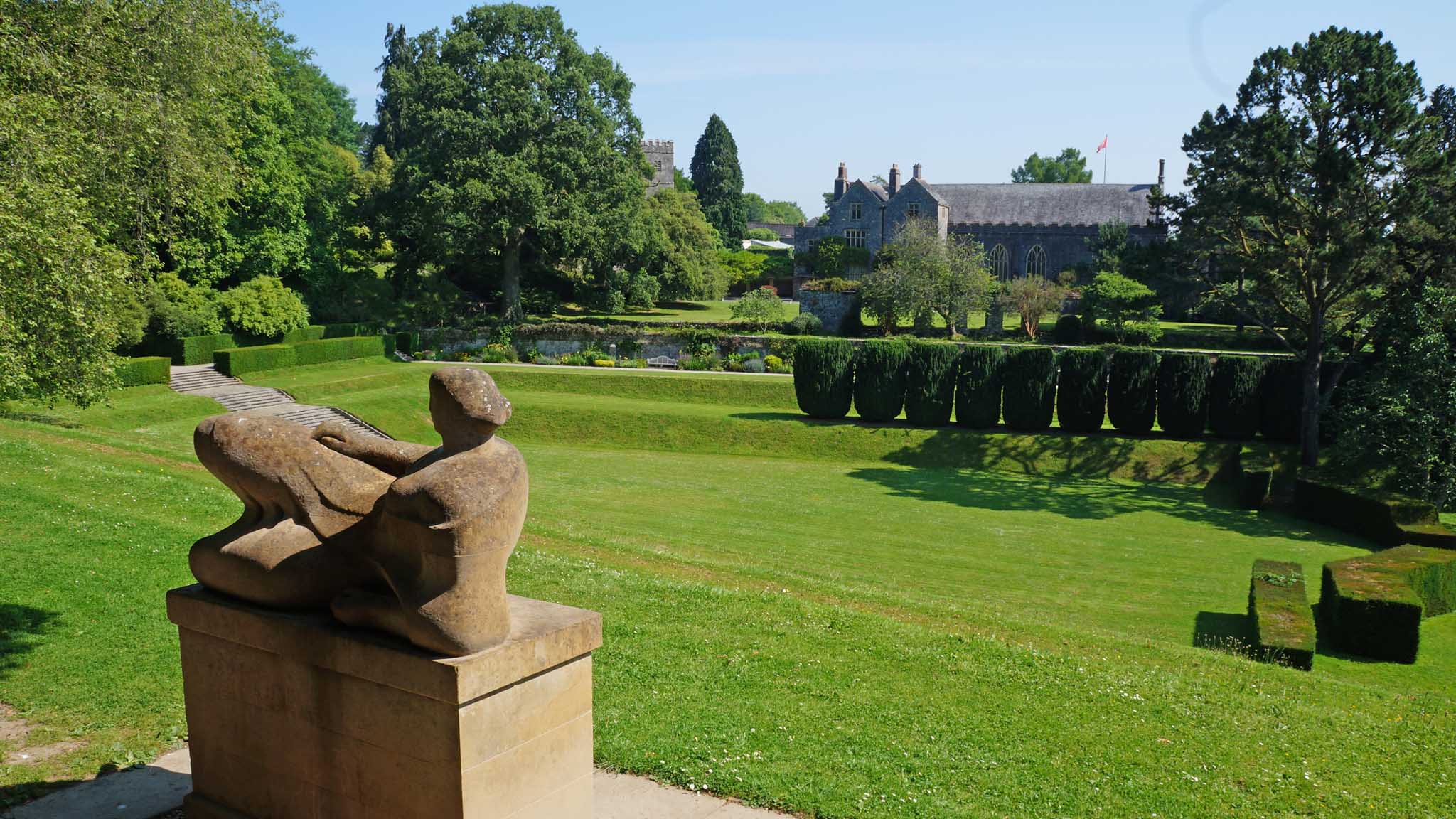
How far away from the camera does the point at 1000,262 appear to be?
7319 cm

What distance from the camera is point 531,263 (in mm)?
51125

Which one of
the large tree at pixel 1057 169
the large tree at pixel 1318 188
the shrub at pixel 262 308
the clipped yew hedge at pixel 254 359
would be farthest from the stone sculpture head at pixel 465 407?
the large tree at pixel 1057 169

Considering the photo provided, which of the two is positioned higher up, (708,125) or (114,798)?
(708,125)

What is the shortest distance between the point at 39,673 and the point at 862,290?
156ft

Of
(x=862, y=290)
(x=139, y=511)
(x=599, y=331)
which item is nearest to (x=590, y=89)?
(x=599, y=331)

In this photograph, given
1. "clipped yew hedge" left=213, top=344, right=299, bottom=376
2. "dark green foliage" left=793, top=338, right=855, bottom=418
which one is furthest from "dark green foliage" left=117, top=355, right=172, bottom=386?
"dark green foliage" left=793, top=338, right=855, bottom=418

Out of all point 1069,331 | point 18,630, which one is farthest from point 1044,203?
point 18,630

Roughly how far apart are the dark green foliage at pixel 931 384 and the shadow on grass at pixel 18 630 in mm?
23654

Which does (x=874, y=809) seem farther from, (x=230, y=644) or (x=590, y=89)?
(x=590, y=89)

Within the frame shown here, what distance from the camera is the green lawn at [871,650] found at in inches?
281

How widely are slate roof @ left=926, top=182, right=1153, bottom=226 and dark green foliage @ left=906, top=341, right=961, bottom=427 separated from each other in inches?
1860

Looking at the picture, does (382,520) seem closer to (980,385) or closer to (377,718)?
(377,718)

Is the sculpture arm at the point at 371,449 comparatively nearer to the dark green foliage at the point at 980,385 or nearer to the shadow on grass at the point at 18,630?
the shadow on grass at the point at 18,630

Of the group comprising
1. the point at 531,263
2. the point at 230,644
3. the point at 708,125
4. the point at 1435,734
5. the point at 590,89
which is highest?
the point at 708,125
